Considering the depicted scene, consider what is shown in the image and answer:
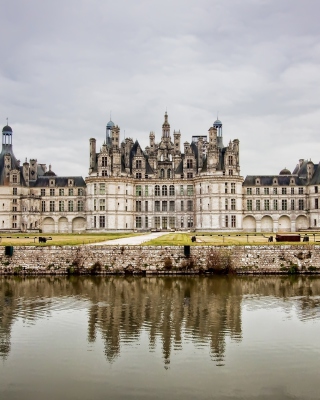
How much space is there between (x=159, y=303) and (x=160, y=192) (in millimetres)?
58109

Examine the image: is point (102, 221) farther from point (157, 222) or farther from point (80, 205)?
point (157, 222)

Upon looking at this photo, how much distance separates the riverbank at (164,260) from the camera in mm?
38688

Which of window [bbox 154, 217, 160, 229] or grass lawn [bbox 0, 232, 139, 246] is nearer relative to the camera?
grass lawn [bbox 0, 232, 139, 246]

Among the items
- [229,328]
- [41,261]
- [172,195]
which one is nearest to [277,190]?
[172,195]

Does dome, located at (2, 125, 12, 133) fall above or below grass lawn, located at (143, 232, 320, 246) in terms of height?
above

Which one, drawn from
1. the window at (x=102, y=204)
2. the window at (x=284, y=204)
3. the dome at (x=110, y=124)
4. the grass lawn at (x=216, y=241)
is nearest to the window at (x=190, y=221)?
the window at (x=102, y=204)

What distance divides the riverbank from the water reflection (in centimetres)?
187

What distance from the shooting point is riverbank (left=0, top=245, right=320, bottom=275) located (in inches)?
1523

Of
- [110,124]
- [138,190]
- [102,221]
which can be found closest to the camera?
[102,221]

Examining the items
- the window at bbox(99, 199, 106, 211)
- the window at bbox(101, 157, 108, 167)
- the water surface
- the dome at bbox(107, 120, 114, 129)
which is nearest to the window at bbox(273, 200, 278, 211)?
the window at bbox(99, 199, 106, 211)

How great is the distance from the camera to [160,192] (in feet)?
279

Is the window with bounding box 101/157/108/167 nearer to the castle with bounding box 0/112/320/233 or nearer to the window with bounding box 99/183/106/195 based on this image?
the castle with bounding box 0/112/320/233

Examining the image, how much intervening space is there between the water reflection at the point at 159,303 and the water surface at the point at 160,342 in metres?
0.06

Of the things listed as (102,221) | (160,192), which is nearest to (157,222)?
(160,192)
